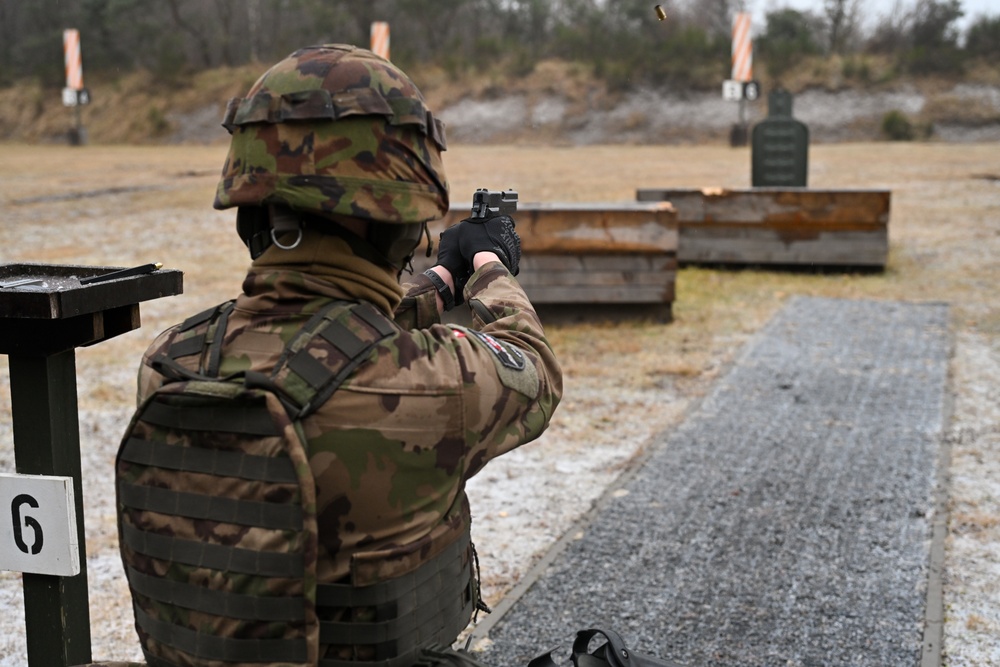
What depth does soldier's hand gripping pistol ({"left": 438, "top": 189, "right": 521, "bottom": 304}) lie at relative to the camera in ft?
6.99

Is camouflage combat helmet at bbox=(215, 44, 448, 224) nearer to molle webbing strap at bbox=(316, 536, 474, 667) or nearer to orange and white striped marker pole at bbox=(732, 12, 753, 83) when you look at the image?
molle webbing strap at bbox=(316, 536, 474, 667)

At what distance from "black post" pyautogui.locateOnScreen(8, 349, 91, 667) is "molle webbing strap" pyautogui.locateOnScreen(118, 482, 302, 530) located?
2.15 feet

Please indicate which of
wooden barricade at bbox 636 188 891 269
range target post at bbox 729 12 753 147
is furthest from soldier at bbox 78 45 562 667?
range target post at bbox 729 12 753 147

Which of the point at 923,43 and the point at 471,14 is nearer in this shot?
the point at 923,43

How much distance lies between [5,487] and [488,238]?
3.55ft

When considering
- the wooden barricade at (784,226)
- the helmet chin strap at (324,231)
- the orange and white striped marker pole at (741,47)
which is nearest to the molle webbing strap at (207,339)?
the helmet chin strap at (324,231)

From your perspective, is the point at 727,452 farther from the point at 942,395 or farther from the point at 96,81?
the point at 96,81

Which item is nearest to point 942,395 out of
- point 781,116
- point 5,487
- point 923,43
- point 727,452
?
point 727,452

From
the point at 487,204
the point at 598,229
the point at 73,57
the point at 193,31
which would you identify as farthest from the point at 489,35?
the point at 487,204

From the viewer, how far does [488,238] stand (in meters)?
2.13

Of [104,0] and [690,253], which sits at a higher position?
[104,0]

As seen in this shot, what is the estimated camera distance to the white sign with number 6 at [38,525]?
7.01 feet

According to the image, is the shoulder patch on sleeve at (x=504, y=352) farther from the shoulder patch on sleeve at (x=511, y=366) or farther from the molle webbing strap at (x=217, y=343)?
the molle webbing strap at (x=217, y=343)

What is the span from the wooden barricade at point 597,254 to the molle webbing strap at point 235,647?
5723mm
